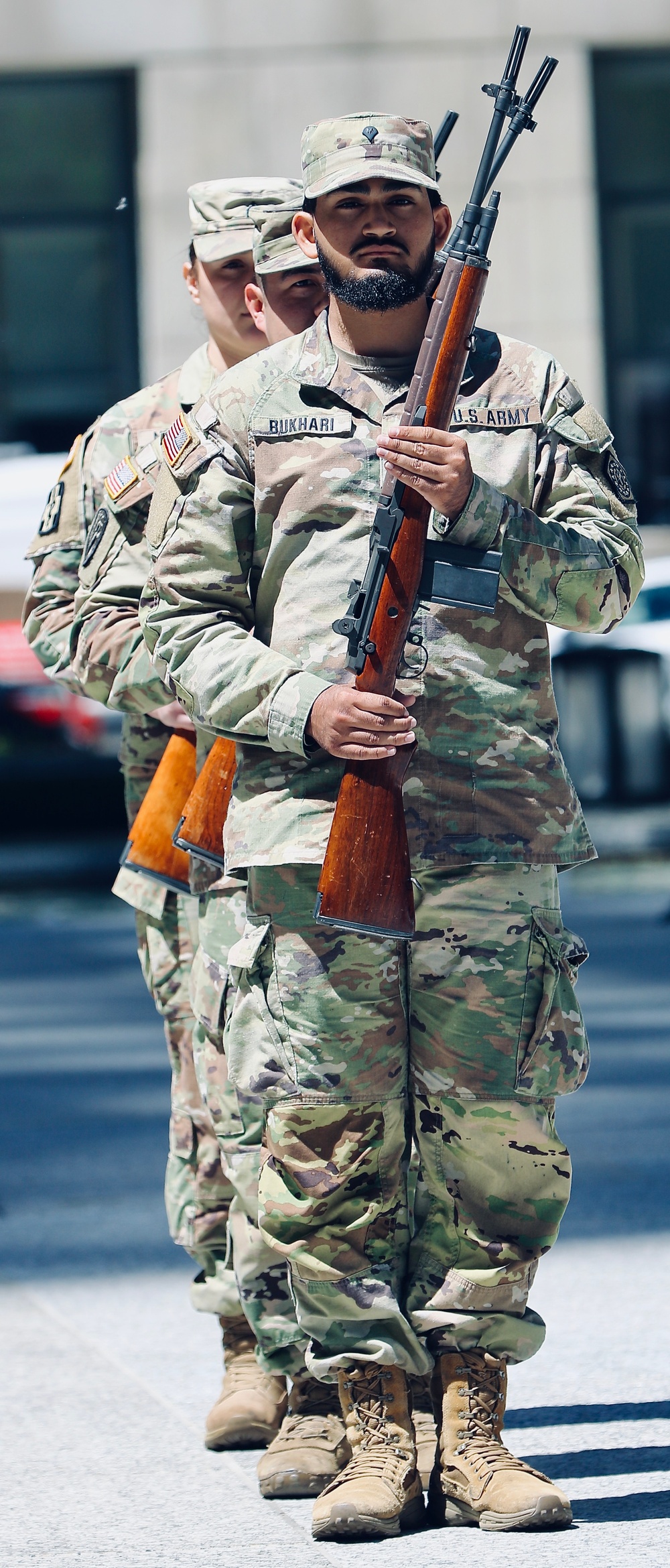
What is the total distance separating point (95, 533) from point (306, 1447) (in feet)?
5.86

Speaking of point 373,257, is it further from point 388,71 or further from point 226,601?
point 388,71

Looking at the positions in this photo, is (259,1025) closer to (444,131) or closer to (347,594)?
(347,594)

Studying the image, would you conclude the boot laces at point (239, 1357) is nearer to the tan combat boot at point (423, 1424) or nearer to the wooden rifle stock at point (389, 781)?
the tan combat boot at point (423, 1424)

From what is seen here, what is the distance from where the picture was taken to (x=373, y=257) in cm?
358

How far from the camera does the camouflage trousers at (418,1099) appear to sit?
3.57 meters

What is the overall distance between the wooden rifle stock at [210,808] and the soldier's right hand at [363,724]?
542 millimetres

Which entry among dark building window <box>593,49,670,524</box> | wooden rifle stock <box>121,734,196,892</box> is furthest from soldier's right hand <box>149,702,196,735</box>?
dark building window <box>593,49,670,524</box>

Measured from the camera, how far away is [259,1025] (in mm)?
3668

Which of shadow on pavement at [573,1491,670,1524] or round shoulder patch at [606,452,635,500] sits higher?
round shoulder patch at [606,452,635,500]

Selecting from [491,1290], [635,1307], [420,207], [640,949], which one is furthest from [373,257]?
[640,949]

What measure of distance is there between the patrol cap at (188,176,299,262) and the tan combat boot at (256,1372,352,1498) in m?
2.05

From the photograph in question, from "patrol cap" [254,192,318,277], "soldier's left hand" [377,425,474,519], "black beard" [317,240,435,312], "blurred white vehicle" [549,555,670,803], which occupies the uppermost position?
"patrol cap" [254,192,318,277]

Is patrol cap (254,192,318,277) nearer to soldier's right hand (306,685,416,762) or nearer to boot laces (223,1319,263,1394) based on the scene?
soldier's right hand (306,685,416,762)

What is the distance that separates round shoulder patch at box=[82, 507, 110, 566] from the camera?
4.61 meters
